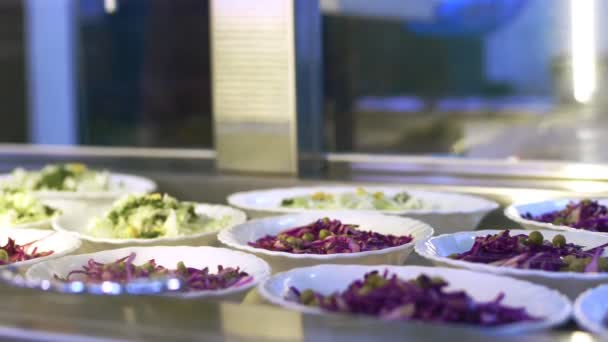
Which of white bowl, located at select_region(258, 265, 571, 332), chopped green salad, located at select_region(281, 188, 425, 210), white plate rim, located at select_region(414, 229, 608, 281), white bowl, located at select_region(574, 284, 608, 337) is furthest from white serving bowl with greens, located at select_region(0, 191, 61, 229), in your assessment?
white bowl, located at select_region(574, 284, 608, 337)

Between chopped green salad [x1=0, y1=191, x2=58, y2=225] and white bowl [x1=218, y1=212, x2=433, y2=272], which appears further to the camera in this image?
chopped green salad [x1=0, y1=191, x2=58, y2=225]

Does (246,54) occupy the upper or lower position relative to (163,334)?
upper

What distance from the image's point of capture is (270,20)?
2.47m

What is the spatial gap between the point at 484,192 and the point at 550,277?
0.84m

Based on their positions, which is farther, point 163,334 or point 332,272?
point 332,272

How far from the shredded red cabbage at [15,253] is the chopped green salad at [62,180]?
58 cm

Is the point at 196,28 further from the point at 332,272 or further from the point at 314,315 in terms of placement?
the point at 314,315

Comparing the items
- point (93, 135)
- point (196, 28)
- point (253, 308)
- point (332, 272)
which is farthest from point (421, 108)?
point (253, 308)

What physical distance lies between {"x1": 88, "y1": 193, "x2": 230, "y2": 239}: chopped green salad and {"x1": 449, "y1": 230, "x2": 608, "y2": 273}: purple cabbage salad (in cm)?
61

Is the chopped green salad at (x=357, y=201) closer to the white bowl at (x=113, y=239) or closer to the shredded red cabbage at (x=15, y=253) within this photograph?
the white bowl at (x=113, y=239)

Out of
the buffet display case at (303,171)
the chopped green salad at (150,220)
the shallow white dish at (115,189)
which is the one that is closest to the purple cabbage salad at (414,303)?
the buffet display case at (303,171)

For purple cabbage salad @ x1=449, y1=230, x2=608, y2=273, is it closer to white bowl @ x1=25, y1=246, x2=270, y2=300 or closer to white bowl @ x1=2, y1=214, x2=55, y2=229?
white bowl @ x1=25, y1=246, x2=270, y2=300

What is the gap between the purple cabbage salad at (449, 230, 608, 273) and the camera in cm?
142

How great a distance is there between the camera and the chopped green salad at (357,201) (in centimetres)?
206
